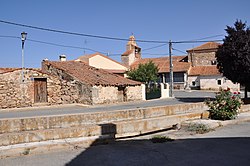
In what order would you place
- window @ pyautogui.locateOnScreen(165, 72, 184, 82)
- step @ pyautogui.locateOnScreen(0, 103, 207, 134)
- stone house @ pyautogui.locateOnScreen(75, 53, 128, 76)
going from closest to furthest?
step @ pyautogui.locateOnScreen(0, 103, 207, 134) < stone house @ pyautogui.locateOnScreen(75, 53, 128, 76) < window @ pyautogui.locateOnScreen(165, 72, 184, 82)

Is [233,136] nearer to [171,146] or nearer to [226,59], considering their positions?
[171,146]

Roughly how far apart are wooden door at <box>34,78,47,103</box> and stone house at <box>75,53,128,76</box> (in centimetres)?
1848

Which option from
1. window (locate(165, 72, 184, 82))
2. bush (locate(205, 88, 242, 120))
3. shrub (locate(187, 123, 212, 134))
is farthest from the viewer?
window (locate(165, 72, 184, 82))

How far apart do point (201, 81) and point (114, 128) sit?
36301 mm

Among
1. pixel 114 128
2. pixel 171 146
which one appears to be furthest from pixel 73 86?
pixel 171 146

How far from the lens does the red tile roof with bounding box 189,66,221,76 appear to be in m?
40.3

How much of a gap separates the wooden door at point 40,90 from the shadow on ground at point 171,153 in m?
14.9

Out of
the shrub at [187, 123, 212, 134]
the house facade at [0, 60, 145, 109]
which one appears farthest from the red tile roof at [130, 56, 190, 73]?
the shrub at [187, 123, 212, 134]

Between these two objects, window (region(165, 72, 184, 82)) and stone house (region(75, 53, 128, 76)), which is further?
window (region(165, 72, 184, 82))

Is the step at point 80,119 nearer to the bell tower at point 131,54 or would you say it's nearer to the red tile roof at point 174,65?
the red tile roof at point 174,65

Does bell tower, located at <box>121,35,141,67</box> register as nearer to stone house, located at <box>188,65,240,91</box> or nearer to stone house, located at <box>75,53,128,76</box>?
stone house, located at <box>75,53,128,76</box>

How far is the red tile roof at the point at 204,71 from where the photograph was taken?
40.3m

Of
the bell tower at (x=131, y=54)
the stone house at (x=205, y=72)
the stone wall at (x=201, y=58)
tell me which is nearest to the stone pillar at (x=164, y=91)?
the stone house at (x=205, y=72)

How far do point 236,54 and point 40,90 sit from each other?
15.8 metres
